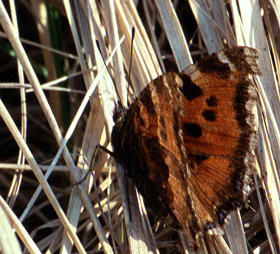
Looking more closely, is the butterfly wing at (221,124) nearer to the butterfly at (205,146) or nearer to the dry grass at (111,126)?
the butterfly at (205,146)

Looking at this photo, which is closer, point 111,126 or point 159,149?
point 159,149

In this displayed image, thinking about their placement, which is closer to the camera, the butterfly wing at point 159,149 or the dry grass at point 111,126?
the butterfly wing at point 159,149

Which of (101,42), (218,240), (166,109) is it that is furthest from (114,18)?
(218,240)

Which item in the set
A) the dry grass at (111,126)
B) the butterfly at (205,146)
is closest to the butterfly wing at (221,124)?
the butterfly at (205,146)

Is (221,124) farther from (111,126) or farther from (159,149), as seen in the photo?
(111,126)

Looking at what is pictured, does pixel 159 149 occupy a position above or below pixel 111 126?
below

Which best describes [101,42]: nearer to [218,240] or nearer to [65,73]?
[65,73]

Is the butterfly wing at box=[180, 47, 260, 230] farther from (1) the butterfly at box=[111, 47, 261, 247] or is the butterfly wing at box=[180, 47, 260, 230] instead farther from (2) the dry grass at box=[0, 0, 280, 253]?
(2) the dry grass at box=[0, 0, 280, 253]

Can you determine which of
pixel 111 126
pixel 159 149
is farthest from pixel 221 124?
pixel 111 126
